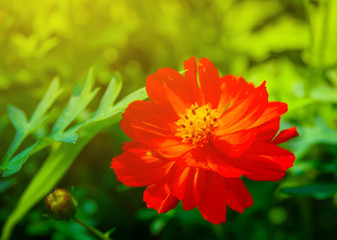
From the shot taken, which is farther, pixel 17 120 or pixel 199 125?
pixel 17 120

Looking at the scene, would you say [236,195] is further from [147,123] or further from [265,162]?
[147,123]

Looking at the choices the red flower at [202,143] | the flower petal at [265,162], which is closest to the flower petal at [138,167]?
the red flower at [202,143]

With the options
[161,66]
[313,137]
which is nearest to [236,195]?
[313,137]

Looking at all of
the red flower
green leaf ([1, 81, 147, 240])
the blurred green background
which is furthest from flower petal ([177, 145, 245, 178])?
the blurred green background

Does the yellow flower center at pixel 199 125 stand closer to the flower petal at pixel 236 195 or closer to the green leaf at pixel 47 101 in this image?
the flower petal at pixel 236 195

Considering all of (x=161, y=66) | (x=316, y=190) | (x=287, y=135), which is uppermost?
(x=287, y=135)

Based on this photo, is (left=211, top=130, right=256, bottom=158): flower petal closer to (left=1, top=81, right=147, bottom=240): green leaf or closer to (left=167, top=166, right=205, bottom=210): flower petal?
(left=167, top=166, right=205, bottom=210): flower petal
